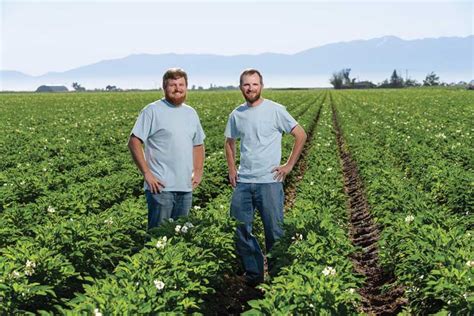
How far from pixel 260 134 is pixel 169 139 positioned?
1.06 metres

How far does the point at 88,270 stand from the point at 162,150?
5.51 feet

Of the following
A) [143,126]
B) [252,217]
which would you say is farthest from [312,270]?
[143,126]

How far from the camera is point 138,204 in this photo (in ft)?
29.6

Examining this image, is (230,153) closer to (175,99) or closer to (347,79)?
(175,99)

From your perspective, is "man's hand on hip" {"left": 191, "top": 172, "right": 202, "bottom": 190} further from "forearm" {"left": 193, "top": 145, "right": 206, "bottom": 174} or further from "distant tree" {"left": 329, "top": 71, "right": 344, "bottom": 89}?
"distant tree" {"left": 329, "top": 71, "right": 344, "bottom": 89}

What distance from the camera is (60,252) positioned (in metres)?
6.57

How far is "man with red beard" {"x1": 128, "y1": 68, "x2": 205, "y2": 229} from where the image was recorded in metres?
6.10

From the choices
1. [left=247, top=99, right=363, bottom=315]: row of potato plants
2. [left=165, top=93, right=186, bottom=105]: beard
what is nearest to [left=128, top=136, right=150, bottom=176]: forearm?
[left=165, top=93, right=186, bottom=105]: beard

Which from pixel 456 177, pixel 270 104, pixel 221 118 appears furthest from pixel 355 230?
pixel 221 118

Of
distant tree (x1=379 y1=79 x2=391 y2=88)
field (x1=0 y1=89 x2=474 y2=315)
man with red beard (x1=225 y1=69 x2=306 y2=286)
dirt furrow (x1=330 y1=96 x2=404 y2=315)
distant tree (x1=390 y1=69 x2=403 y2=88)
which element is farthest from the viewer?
distant tree (x1=379 y1=79 x2=391 y2=88)

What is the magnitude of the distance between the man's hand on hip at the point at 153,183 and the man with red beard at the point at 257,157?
958 millimetres

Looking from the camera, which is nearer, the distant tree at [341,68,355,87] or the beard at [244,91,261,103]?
the beard at [244,91,261,103]

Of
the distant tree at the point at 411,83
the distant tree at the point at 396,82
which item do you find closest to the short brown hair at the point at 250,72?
the distant tree at the point at 396,82

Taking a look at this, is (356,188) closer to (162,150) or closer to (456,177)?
(456,177)
